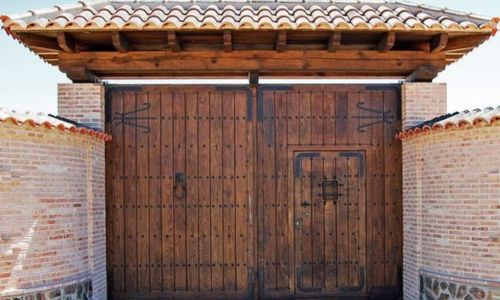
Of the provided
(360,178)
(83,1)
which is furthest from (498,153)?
(83,1)

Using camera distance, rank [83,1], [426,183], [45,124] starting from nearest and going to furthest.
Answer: [45,124] → [426,183] → [83,1]

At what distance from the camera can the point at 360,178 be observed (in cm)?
646

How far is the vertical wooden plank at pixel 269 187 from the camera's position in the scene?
6.38 metres

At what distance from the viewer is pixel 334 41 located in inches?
229

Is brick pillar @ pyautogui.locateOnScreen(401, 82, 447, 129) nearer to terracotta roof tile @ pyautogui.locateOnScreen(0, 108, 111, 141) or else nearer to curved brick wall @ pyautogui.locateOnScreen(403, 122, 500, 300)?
curved brick wall @ pyautogui.locateOnScreen(403, 122, 500, 300)

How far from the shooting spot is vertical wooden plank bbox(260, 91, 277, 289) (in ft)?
20.9

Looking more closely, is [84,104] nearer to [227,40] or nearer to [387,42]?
[227,40]

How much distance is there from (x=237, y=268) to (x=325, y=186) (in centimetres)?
182

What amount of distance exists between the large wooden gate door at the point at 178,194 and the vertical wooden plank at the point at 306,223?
0.80 meters

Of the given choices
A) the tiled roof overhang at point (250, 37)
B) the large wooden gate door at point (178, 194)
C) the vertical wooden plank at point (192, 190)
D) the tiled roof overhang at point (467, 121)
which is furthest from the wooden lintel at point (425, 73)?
the vertical wooden plank at point (192, 190)

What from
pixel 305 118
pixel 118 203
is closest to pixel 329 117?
pixel 305 118

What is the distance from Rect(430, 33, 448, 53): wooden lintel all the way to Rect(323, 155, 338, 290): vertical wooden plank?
2.14 metres

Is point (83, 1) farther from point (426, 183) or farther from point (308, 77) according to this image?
point (426, 183)

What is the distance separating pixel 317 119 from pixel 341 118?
14.7 inches
